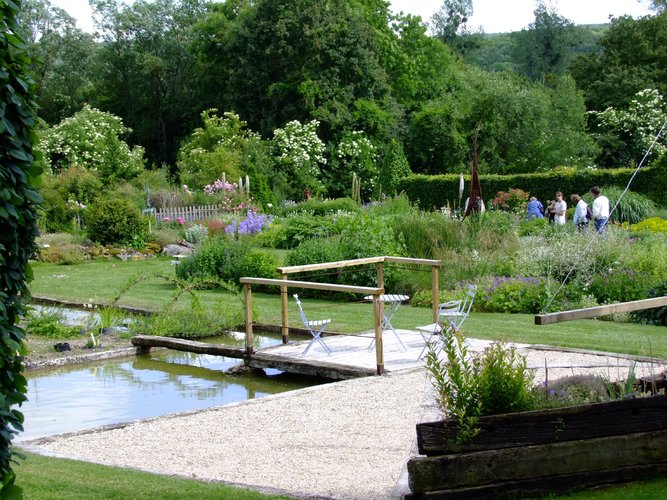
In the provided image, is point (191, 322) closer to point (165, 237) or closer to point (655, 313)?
point (655, 313)

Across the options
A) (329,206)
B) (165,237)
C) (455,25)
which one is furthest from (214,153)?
(455,25)

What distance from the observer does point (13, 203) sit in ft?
13.0


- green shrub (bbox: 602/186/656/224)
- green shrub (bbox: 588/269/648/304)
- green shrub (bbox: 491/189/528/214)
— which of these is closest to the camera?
green shrub (bbox: 588/269/648/304)

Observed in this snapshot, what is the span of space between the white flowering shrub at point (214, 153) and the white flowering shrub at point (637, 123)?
57.0 ft

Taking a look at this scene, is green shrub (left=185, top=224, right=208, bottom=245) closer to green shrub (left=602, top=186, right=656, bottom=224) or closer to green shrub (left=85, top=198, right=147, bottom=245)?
green shrub (left=85, top=198, right=147, bottom=245)

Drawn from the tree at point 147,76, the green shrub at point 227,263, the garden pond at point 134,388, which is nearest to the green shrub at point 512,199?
the green shrub at point 227,263

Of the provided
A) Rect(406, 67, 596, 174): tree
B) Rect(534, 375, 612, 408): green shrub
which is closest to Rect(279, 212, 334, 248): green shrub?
Rect(534, 375, 612, 408): green shrub

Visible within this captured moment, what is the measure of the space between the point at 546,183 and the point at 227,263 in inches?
688

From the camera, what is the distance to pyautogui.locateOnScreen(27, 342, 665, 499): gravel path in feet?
21.5

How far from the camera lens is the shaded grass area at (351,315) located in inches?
468

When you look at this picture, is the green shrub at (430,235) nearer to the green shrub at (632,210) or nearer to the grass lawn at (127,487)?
the green shrub at (632,210)

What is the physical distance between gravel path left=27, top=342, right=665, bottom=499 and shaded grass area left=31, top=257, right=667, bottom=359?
1.52 m

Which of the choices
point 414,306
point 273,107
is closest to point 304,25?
point 273,107

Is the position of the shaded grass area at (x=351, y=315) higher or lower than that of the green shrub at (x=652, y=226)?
lower
